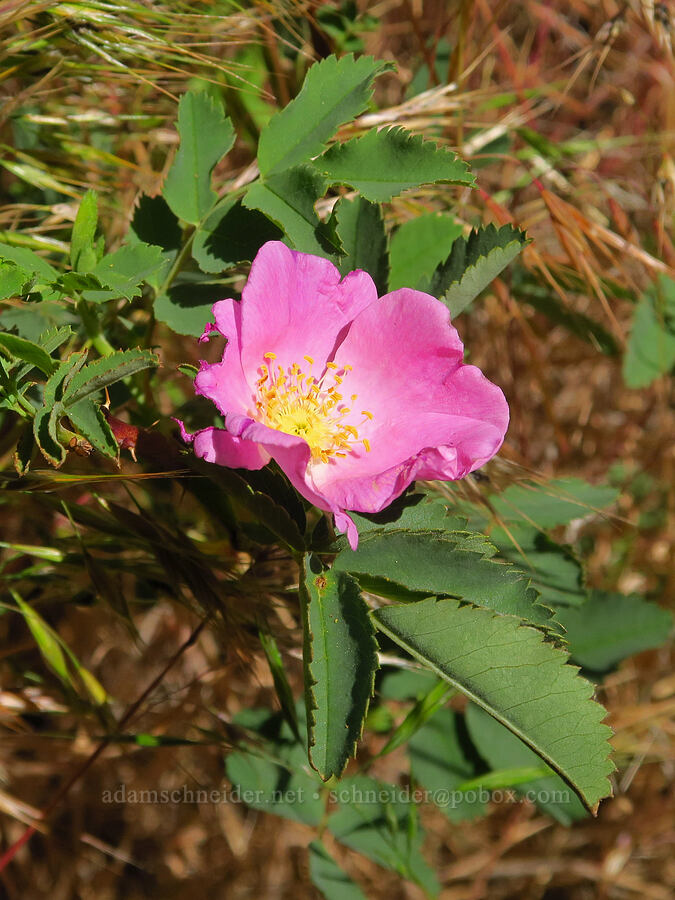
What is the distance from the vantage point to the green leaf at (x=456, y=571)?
84 cm

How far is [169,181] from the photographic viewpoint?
3.26ft

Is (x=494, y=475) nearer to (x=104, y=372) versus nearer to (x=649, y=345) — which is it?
(x=104, y=372)

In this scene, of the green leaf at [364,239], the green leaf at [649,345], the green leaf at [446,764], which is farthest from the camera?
the green leaf at [649,345]

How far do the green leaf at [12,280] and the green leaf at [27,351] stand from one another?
4 centimetres

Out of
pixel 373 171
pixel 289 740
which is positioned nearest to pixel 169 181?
pixel 373 171

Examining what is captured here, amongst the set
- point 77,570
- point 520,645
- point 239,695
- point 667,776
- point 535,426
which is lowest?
point 667,776

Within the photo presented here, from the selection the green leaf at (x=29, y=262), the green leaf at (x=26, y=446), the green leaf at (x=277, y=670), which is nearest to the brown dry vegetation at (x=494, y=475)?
the green leaf at (x=277, y=670)

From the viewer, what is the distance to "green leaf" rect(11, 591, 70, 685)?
1.15 metres

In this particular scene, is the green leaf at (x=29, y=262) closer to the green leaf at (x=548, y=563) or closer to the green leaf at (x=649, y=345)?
the green leaf at (x=548, y=563)

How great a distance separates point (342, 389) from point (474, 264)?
0.73 feet

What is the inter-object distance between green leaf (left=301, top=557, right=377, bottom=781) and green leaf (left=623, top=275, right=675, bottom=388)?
1292mm

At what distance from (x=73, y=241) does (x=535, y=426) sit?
161 centimetres

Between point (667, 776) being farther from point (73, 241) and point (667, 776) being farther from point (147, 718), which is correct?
point (73, 241)

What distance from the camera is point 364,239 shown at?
1015mm
